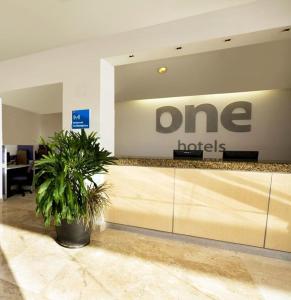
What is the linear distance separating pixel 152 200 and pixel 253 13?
2763mm

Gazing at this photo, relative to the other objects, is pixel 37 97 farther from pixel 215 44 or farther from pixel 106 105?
pixel 215 44

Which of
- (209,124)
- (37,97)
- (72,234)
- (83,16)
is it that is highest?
(83,16)

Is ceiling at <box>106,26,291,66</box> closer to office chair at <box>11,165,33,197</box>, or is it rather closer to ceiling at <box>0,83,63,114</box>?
ceiling at <box>0,83,63,114</box>

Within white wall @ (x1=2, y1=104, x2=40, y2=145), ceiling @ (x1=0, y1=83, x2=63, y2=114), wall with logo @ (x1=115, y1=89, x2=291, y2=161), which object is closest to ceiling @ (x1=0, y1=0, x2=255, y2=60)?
ceiling @ (x1=0, y1=83, x2=63, y2=114)

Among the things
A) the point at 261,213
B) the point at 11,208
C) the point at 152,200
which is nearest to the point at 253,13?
the point at 261,213

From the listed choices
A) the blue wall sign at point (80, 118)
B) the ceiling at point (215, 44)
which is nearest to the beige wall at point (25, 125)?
the blue wall sign at point (80, 118)

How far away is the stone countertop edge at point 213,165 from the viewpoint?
2.23 m

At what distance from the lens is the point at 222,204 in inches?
96.3

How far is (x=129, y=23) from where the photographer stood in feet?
8.32

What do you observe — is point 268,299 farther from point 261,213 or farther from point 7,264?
point 7,264

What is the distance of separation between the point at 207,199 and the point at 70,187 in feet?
5.95

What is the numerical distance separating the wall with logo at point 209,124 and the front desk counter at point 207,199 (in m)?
2.47

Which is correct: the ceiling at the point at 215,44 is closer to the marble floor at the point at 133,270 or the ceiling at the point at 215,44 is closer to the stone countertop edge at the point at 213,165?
the stone countertop edge at the point at 213,165

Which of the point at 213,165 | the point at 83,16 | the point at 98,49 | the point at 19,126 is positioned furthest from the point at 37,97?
the point at 213,165
